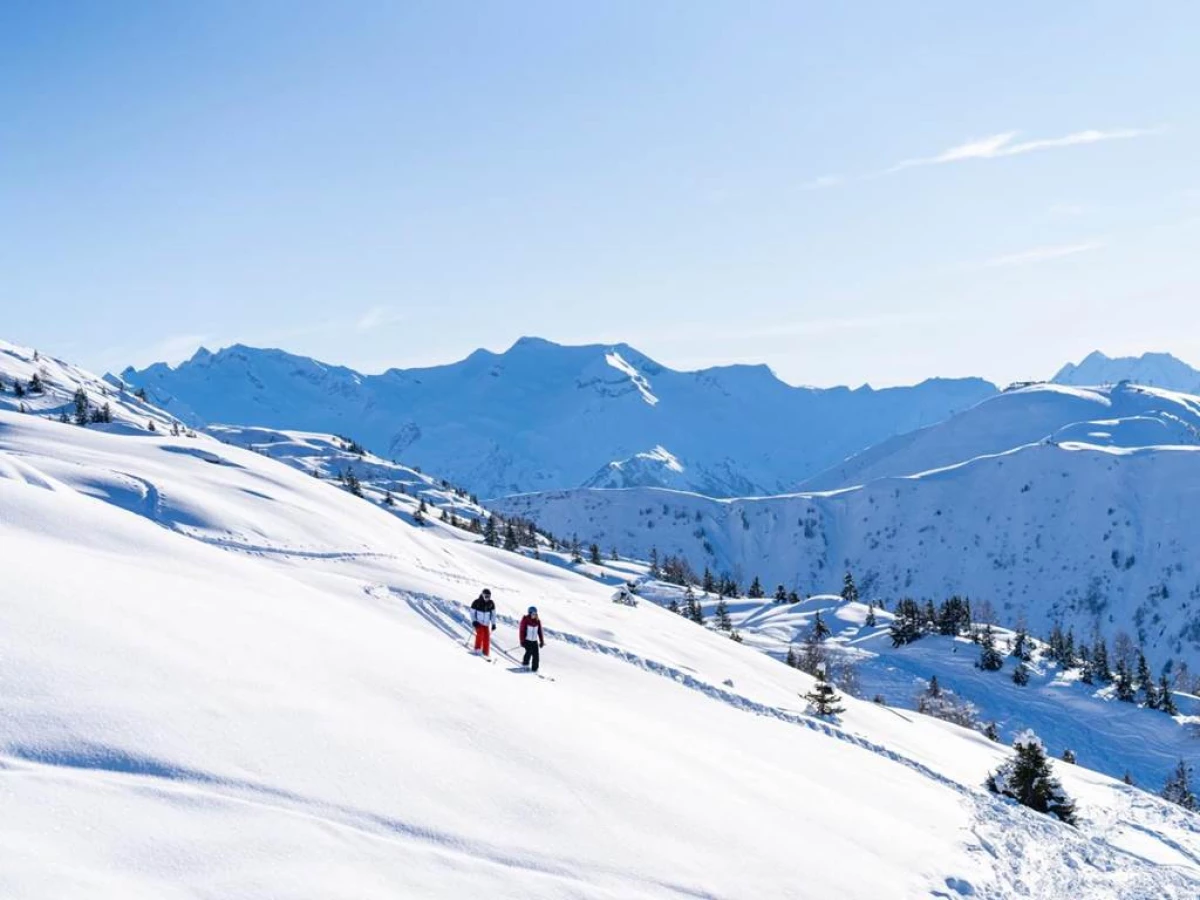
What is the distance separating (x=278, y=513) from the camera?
120 feet

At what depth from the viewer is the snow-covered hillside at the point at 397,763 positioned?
10.5 metres

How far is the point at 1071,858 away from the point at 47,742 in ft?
76.1

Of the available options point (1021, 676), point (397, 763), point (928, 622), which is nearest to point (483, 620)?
point (397, 763)

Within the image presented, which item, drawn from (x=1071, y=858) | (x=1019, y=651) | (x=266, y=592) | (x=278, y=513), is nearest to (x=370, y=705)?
(x=266, y=592)

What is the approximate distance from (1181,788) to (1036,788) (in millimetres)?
50799

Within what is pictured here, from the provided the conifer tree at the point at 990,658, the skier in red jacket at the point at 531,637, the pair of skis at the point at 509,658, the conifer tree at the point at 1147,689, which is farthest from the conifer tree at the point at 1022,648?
the skier in red jacket at the point at 531,637

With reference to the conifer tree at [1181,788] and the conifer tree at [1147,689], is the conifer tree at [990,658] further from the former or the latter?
the conifer tree at [1181,788]

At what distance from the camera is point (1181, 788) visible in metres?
66.7

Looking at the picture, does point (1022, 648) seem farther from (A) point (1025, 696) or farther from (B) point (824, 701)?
(B) point (824, 701)

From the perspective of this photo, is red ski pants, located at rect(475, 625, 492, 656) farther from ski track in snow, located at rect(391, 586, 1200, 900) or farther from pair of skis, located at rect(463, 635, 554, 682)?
ski track in snow, located at rect(391, 586, 1200, 900)

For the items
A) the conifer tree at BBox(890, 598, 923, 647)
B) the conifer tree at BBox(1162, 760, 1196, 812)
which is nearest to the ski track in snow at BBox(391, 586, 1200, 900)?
the conifer tree at BBox(1162, 760, 1196, 812)

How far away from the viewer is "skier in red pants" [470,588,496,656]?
24703 mm

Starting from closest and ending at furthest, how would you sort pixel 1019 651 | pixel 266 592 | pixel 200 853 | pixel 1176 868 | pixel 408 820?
pixel 200 853, pixel 408 820, pixel 266 592, pixel 1176 868, pixel 1019 651

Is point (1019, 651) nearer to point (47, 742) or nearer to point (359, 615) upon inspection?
point (359, 615)
